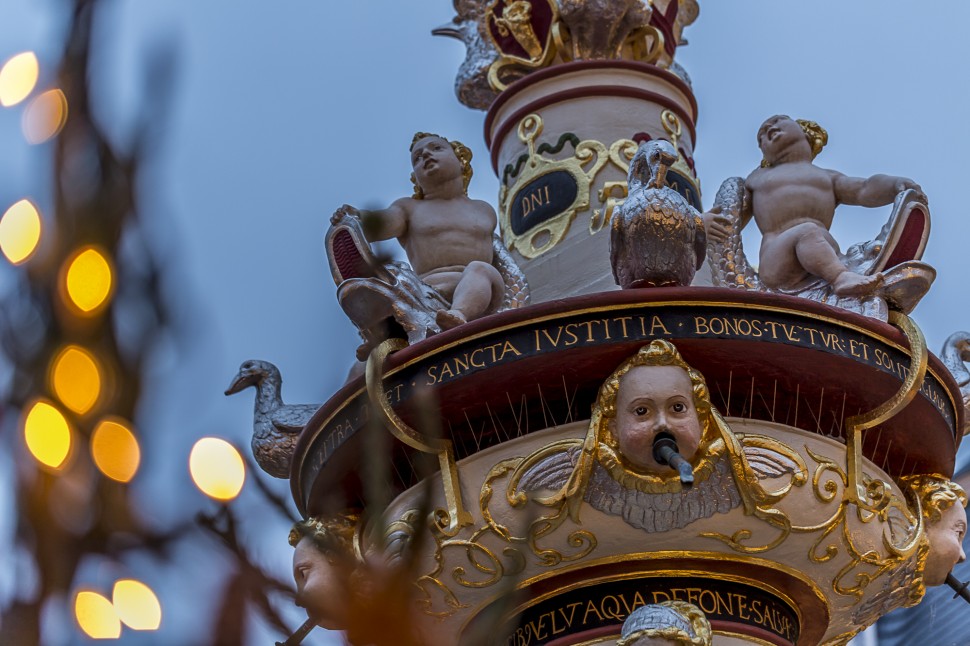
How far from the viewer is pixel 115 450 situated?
4320mm

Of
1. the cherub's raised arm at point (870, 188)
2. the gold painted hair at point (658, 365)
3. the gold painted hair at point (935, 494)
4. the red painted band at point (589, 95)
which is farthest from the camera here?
the red painted band at point (589, 95)

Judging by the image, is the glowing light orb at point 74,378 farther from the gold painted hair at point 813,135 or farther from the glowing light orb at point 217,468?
the gold painted hair at point 813,135

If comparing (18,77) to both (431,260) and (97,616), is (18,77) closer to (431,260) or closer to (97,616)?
(97,616)

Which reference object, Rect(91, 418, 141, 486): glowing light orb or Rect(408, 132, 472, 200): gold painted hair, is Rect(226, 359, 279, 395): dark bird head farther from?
Rect(91, 418, 141, 486): glowing light orb

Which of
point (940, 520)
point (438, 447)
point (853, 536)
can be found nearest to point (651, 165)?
point (438, 447)

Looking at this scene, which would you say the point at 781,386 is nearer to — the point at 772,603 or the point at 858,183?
the point at 772,603

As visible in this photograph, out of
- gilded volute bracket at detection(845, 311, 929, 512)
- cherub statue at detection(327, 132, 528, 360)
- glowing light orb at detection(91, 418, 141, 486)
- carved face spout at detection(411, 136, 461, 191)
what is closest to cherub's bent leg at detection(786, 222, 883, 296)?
gilded volute bracket at detection(845, 311, 929, 512)

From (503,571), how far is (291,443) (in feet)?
10.9

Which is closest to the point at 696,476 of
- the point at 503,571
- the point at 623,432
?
the point at 623,432

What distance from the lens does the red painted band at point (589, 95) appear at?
1847 centimetres

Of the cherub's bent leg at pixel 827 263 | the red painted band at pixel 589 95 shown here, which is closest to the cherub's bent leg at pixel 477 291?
the cherub's bent leg at pixel 827 263

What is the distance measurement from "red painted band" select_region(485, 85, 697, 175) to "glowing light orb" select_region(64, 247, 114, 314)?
14440 millimetres

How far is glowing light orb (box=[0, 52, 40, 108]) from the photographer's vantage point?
4.82 meters

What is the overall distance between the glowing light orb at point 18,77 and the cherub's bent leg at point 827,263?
34.2 ft
